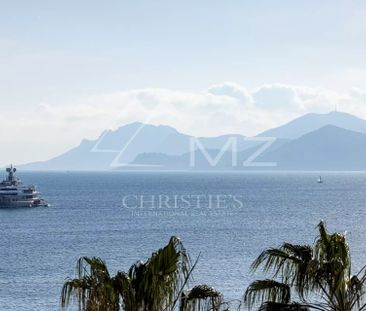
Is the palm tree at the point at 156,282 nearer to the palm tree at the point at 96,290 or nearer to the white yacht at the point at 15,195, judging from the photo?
the palm tree at the point at 96,290

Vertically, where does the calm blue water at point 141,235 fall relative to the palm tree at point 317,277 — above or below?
below

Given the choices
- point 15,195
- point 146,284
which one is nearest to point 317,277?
point 146,284

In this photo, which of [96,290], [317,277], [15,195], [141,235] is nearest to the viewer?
[96,290]

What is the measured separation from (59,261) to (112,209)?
74832mm

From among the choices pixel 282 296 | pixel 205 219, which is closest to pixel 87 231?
pixel 205 219

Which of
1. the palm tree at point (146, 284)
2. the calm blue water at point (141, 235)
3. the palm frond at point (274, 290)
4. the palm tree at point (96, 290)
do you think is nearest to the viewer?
the palm tree at point (96, 290)

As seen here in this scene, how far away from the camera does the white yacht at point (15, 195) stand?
15388cm

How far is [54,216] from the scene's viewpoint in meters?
134

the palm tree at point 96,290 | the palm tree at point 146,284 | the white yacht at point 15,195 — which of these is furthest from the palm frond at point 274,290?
the white yacht at point 15,195

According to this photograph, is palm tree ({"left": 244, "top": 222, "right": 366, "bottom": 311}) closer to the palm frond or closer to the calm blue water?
the palm frond

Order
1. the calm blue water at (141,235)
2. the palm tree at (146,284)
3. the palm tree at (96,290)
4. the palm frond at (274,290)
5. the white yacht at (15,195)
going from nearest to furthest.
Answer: the palm tree at (96,290) → the palm tree at (146,284) → the palm frond at (274,290) → the calm blue water at (141,235) → the white yacht at (15,195)

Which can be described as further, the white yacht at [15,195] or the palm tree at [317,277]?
the white yacht at [15,195]

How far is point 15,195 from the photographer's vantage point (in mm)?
155375

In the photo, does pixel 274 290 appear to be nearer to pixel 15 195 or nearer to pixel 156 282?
pixel 156 282
